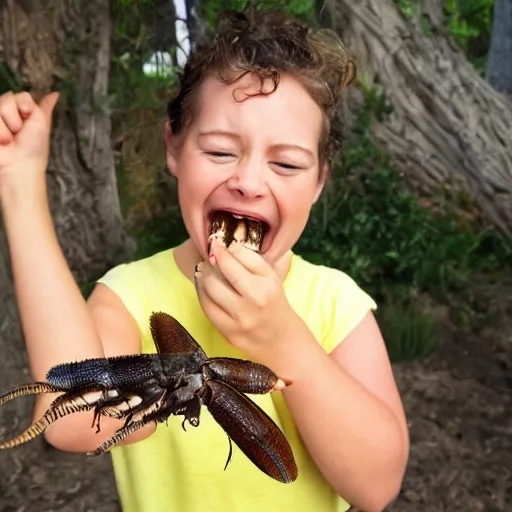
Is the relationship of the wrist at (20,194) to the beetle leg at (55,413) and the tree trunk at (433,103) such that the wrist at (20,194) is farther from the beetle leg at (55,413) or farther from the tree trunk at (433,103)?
the tree trunk at (433,103)

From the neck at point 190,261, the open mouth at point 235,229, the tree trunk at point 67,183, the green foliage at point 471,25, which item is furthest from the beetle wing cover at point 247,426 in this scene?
the green foliage at point 471,25

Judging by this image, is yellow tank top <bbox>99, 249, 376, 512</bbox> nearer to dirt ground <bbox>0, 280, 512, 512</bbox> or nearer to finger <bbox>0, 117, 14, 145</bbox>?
finger <bbox>0, 117, 14, 145</bbox>

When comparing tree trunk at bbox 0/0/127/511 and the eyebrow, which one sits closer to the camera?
the eyebrow

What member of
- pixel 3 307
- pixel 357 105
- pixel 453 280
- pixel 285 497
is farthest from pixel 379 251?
pixel 285 497

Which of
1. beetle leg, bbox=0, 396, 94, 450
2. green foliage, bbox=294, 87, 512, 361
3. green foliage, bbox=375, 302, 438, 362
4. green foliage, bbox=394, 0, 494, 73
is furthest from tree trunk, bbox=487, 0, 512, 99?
beetle leg, bbox=0, 396, 94, 450

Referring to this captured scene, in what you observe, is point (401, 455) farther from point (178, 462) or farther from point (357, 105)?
point (357, 105)

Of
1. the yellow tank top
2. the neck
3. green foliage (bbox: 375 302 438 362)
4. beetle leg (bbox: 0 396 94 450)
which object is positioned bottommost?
green foliage (bbox: 375 302 438 362)
